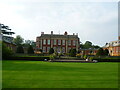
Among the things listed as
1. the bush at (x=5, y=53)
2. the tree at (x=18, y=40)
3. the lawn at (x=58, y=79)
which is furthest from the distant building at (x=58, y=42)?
the lawn at (x=58, y=79)

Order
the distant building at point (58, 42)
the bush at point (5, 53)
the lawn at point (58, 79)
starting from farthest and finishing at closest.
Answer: the distant building at point (58, 42)
the bush at point (5, 53)
the lawn at point (58, 79)

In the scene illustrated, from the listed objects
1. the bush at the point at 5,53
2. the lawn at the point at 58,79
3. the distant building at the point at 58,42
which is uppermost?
the distant building at the point at 58,42

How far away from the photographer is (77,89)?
5855 millimetres

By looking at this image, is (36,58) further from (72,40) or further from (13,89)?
(72,40)

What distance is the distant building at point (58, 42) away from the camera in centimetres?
5264

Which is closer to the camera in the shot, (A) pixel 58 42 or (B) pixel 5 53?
(B) pixel 5 53

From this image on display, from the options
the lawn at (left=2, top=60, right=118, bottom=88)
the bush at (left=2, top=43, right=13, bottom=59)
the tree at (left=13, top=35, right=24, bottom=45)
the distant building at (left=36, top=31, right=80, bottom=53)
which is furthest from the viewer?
the tree at (left=13, top=35, right=24, bottom=45)

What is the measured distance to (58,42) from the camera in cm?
5297

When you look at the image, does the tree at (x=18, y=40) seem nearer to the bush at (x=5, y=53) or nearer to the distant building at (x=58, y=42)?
the distant building at (x=58, y=42)

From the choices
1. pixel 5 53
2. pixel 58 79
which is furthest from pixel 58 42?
pixel 58 79

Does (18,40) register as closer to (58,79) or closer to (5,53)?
(5,53)

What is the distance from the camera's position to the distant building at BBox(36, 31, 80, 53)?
5264cm

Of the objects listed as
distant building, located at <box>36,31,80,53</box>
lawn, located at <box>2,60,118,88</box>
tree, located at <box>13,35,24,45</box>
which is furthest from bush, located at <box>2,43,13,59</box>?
tree, located at <box>13,35,24,45</box>

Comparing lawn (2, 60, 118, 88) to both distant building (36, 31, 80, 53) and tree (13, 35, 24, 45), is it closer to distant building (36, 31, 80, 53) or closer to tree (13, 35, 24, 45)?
distant building (36, 31, 80, 53)
